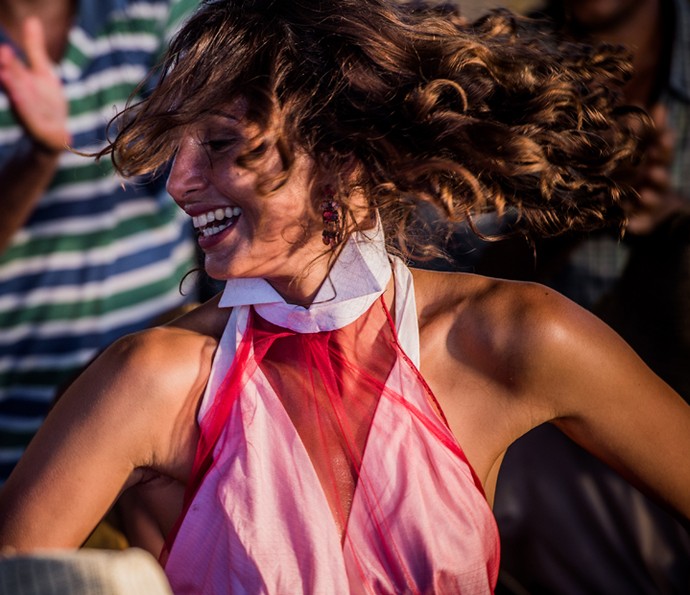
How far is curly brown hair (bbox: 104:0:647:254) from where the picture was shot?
159 centimetres

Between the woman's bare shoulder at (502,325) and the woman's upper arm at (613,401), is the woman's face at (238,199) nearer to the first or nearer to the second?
the woman's bare shoulder at (502,325)

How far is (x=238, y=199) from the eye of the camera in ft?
5.14

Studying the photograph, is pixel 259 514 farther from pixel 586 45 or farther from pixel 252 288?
pixel 586 45

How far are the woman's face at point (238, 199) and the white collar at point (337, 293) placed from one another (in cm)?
5

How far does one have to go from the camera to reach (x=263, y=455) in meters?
1.55

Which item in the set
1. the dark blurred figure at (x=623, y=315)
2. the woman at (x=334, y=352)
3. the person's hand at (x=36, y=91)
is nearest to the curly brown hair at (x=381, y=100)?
the woman at (x=334, y=352)

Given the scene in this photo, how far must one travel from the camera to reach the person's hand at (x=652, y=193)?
2.24 m

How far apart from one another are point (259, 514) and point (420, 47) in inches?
32.9

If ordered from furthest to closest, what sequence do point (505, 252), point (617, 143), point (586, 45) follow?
point (505, 252) < point (586, 45) < point (617, 143)

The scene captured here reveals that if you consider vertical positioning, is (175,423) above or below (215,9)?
below

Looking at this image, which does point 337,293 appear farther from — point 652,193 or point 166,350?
point 652,193

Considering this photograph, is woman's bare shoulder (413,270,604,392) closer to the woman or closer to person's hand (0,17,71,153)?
the woman

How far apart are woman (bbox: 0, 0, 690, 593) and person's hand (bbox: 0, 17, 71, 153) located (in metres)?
0.80

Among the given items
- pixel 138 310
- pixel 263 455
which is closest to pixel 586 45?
pixel 263 455
